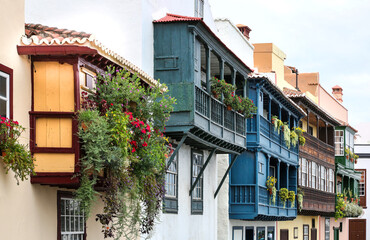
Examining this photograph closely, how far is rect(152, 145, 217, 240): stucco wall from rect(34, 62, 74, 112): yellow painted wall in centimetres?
651

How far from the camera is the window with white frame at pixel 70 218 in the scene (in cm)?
1495

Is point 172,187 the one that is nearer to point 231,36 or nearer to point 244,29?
point 231,36

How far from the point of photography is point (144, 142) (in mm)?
15750

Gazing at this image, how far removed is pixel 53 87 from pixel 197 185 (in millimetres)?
11086

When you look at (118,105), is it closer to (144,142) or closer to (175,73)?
(144,142)

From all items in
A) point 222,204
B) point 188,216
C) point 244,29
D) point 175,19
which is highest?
point 244,29

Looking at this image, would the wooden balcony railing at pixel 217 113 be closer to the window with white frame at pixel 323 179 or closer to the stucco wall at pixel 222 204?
the stucco wall at pixel 222 204

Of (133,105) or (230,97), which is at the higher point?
(230,97)

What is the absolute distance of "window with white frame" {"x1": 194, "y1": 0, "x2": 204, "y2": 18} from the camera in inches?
993

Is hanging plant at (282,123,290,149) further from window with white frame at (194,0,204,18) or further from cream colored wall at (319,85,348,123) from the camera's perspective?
cream colored wall at (319,85,348,123)

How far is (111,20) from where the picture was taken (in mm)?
20109

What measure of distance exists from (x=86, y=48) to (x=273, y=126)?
59.4 ft

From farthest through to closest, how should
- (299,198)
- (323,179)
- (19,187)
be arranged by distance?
(323,179) < (299,198) < (19,187)

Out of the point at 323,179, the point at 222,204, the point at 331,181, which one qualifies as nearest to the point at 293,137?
the point at 222,204
